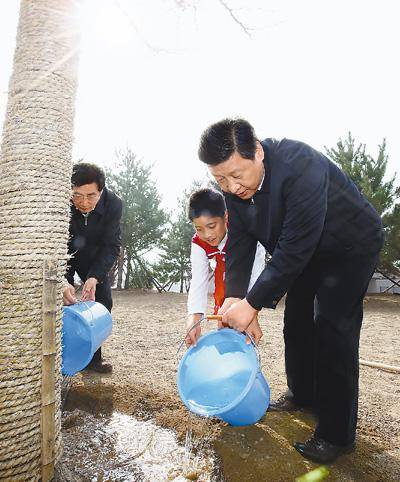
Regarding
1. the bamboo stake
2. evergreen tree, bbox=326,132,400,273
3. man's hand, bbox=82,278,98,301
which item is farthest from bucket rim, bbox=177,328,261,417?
evergreen tree, bbox=326,132,400,273

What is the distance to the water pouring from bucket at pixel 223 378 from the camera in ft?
4.90

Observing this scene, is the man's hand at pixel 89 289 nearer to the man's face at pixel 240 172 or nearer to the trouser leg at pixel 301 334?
the trouser leg at pixel 301 334

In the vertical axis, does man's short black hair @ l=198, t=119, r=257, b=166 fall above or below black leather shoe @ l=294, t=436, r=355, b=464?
above

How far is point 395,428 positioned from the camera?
2109 mm

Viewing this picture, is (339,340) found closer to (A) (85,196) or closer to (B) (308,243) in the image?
(B) (308,243)

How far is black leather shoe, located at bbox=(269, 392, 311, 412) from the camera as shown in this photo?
2211 mm

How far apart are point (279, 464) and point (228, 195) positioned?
1.33 meters

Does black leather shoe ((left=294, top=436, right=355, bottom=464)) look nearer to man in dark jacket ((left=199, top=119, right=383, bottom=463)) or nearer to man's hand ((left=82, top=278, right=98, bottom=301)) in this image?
man in dark jacket ((left=199, top=119, right=383, bottom=463))

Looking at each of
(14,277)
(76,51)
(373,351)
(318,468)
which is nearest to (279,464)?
(318,468)

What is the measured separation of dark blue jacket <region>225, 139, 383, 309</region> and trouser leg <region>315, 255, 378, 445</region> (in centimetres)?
11

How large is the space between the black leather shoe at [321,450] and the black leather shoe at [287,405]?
1.49ft

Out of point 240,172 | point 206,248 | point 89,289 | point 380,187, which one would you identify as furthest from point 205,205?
point 380,187

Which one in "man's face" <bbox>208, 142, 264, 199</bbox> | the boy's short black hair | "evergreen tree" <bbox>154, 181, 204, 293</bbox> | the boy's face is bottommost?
"evergreen tree" <bbox>154, 181, 204, 293</bbox>

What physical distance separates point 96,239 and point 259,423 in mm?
1899
